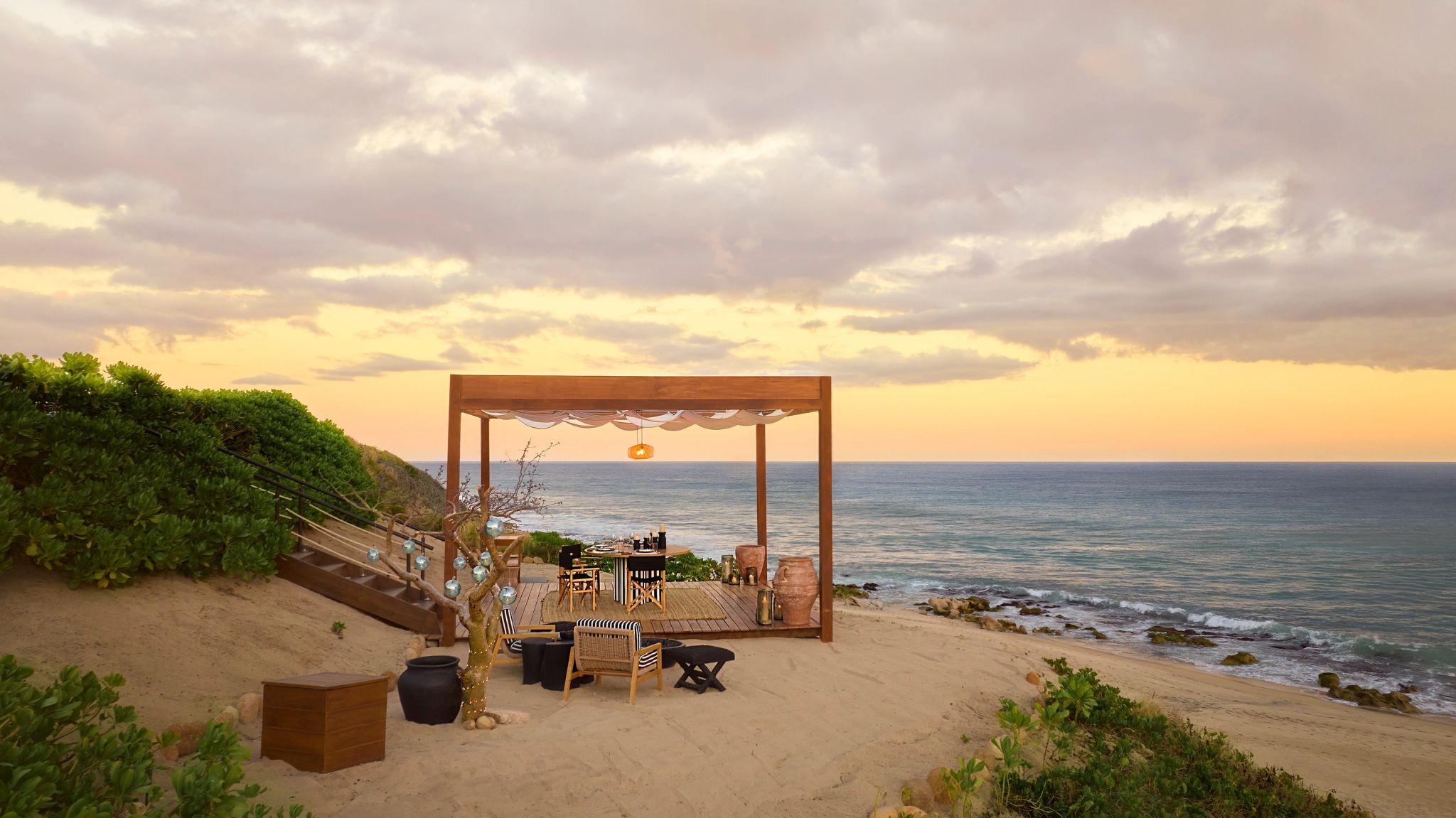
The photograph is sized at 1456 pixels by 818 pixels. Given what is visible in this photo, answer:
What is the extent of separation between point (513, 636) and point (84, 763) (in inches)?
212

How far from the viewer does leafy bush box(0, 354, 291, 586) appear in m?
7.03

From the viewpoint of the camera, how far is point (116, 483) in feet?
24.8

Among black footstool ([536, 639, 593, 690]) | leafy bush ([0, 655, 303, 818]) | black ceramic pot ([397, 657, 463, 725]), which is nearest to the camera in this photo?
leafy bush ([0, 655, 303, 818])

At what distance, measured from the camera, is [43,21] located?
912cm

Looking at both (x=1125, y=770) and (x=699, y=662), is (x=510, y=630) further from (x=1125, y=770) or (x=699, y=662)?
(x=1125, y=770)

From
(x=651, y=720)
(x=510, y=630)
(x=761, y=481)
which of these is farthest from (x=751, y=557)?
(x=651, y=720)

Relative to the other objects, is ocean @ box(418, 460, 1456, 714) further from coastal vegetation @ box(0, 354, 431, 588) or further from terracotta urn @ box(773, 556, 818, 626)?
terracotta urn @ box(773, 556, 818, 626)

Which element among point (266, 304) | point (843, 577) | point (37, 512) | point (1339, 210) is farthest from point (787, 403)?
point (843, 577)

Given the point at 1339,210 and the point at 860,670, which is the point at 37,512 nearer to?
the point at 860,670

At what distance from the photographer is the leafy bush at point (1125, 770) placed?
5.67m

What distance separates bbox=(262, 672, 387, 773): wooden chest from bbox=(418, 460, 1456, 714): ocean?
3.95 meters

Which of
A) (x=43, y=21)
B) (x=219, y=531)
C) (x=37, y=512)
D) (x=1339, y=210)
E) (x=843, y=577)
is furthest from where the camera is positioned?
(x=843, y=577)

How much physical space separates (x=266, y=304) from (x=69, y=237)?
3.33 meters

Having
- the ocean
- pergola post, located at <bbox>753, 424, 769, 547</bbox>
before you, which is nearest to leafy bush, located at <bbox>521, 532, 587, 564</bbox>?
pergola post, located at <bbox>753, 424, 769, 547</bbox>
